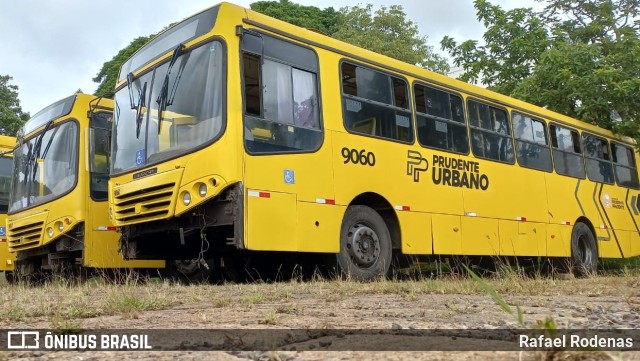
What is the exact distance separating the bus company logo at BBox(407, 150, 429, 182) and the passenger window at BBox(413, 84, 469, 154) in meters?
0.23

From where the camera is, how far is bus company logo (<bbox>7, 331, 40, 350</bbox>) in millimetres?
2500

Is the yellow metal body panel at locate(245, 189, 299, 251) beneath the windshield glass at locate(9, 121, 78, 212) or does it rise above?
beneath

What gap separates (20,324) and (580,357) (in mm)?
2848

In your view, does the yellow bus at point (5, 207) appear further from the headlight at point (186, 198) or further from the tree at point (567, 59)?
the tree at point (567, 59)

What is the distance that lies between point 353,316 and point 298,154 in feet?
12.0

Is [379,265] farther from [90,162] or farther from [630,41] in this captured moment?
[630,41]

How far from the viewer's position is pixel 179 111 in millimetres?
6883

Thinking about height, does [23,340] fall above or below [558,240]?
below

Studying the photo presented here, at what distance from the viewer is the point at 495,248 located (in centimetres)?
934

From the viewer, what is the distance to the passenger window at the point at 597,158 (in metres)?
12.5

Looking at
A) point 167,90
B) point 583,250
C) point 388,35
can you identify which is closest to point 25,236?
point 167,90

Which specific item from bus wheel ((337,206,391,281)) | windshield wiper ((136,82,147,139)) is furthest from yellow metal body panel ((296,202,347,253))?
windshield wiper ((136,82,147,139))

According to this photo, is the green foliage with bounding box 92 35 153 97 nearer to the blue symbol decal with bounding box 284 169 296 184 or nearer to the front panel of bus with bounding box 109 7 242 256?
the front panel of bus with bounding box 109 7 242 256

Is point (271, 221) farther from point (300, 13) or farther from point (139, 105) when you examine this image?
point (300, 13)
